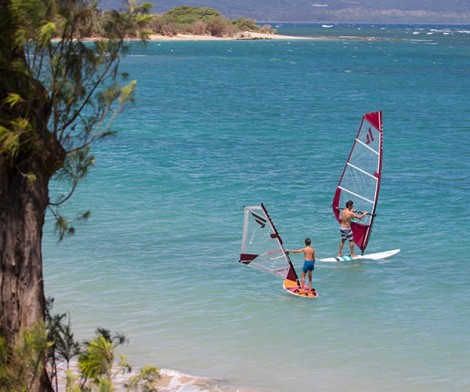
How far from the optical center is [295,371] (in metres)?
11.4

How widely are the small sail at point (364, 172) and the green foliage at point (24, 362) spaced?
35.3ft

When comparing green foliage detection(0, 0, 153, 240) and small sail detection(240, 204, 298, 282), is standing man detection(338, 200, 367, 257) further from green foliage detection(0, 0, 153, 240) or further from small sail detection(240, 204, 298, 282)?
green foliage detection(0, 0, 153, 240)

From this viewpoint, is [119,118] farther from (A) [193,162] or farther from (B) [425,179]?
(B) [425,179]

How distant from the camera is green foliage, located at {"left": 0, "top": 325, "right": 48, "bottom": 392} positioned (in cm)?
704

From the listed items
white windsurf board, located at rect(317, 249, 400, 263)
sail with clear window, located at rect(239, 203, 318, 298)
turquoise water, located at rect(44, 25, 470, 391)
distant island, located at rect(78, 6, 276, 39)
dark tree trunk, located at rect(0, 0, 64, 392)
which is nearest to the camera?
dark tree trunk, located at rect(0, 0, 64, 392)

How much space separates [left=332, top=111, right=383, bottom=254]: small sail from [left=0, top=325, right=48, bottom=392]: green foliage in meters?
10.8

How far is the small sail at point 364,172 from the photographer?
57.1 feet

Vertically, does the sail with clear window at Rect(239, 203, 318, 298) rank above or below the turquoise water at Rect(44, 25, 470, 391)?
above

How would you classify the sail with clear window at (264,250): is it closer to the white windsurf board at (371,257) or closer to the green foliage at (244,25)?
the white windsurf board at (371,257)

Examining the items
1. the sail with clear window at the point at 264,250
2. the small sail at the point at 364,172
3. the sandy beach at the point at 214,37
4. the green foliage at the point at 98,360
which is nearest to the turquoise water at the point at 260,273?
the sail with clear window at the point at 264,250

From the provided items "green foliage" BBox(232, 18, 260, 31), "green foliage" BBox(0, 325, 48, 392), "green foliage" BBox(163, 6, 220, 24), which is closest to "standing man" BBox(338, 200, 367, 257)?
"green foliage" BBox(0, 325, 48, 392)

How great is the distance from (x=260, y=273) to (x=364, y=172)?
3.64 m

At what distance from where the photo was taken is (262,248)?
14703mm

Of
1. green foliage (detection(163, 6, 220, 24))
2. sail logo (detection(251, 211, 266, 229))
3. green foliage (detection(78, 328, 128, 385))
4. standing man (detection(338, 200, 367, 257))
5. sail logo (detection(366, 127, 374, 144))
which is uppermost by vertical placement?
green foliage (detection(163, 6, 220, 24))
